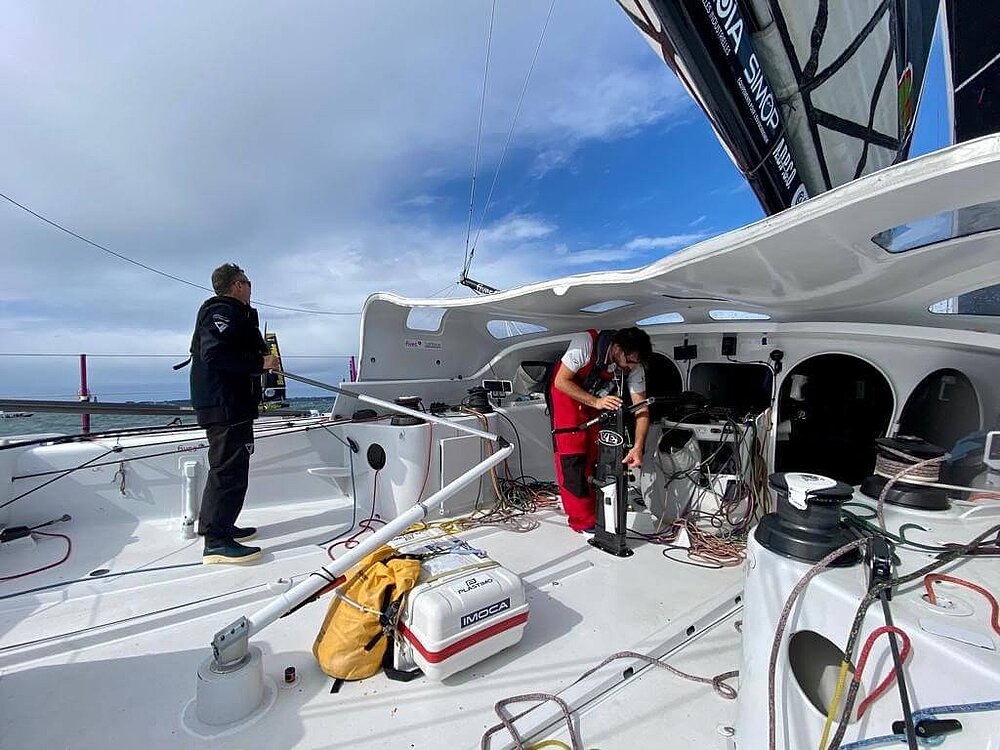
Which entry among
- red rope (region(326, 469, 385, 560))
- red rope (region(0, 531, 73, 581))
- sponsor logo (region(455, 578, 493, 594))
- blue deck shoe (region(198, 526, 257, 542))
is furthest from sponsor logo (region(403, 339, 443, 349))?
sponsor logo (region(455, 578, 493, 594))

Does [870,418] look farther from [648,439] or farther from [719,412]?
[648,439]

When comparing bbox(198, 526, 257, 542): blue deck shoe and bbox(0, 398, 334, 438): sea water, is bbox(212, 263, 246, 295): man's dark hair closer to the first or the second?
bbox(0, 398, 334, 438): sea water

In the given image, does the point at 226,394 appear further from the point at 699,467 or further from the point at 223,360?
the point at 699,467

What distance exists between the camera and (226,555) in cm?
250

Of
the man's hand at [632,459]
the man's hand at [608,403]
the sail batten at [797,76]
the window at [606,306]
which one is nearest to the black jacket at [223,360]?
the man's hand at [608,403]

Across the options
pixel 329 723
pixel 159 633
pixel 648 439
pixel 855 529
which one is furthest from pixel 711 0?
pixel 159 633

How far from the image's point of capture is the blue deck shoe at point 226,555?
2.50m

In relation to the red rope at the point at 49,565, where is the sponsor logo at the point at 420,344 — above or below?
above

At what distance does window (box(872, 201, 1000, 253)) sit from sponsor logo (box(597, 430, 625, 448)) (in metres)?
1.47

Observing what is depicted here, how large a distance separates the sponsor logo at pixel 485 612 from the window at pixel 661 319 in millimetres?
2847

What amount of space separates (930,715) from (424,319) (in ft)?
13.1

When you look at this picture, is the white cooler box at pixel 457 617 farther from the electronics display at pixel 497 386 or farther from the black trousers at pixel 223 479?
the electronics display at pixel 497 386

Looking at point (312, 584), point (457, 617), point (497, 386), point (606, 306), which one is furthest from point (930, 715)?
point (497, 386)

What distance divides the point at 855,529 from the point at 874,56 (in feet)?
18.2
